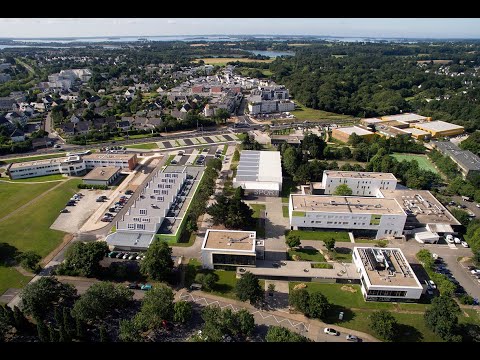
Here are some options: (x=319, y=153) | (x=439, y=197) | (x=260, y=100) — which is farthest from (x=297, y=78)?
(x=439, y=197)

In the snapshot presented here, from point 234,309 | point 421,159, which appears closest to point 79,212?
point 234,309

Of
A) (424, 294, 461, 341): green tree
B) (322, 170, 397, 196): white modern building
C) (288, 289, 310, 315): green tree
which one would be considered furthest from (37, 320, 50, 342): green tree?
(322, 170, 397, 196): white modern building

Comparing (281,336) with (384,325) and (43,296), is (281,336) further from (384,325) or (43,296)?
(43,296)

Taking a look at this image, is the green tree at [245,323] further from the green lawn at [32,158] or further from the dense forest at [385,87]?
the dense forest at [385,87]

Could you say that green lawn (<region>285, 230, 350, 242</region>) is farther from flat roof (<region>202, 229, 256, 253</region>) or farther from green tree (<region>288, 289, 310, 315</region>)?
green tree (<region>288, 289, 310, 315</region>)

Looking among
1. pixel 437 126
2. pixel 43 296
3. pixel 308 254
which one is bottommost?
pixel 308 254
